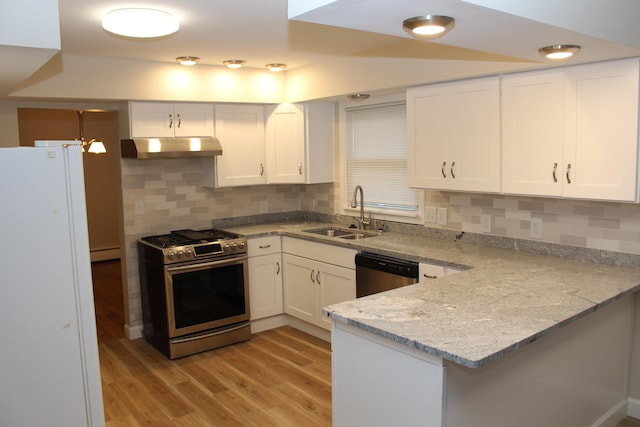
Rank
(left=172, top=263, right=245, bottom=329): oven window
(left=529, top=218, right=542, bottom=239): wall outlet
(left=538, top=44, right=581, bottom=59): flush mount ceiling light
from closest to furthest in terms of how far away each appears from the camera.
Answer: (left=538, top=44, right=581, bottom=59): flush mount ceiling light
(left=529, top=218, right=542, bottom=239): wall outlet
(left=172, top=263, right=245, bottom=329): oven window

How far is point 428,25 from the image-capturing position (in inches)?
71.1

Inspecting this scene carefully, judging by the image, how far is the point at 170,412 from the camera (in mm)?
3363

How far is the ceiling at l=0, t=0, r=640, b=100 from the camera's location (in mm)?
1780

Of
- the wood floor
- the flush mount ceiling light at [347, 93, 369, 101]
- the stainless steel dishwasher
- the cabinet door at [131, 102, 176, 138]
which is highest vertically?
the flush mount ceiling light at [347, 93, 369, 101]

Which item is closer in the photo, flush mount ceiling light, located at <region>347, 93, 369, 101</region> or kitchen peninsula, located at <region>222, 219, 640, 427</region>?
kitchen peninsula, located at <region>222, 219, 640, 427</region>

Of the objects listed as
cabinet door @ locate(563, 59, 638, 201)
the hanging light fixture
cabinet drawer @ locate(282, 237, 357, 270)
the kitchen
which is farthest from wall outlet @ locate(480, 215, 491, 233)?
the hanging light fixture

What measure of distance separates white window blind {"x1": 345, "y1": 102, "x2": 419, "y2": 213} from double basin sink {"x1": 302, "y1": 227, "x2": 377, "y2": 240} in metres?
0.28

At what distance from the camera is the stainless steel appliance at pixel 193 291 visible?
415cm

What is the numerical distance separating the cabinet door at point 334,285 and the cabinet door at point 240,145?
1.13 m

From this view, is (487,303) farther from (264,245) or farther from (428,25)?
(264,245)

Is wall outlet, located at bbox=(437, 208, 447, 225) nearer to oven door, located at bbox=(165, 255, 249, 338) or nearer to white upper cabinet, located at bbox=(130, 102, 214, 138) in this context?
oven door, located at bbox=(165, 255, 249, 338)

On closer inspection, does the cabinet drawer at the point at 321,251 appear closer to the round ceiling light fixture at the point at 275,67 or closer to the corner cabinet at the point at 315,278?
the corner cabinet at the point at 315,278

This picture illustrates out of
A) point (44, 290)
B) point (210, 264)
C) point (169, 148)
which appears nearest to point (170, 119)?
point (169, 148)

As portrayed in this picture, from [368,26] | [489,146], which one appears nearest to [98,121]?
[489,146]
